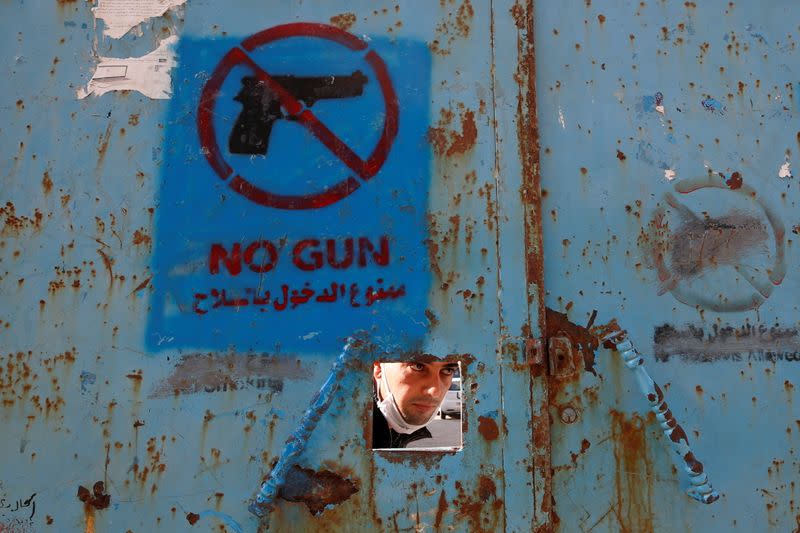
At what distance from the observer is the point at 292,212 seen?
3.86 feet

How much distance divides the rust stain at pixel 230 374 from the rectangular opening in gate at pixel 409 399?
8.7 inches

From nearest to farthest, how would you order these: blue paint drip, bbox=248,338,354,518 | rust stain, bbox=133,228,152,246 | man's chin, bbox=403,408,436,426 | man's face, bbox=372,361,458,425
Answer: blue paint drip, bbox=248,338,354,518, rust stain, bbox=133,228,152,246, man's face, bbox=372,361,458,425, man's chin, bbox=403,408,436,426

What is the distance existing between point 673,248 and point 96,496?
130 centimetres

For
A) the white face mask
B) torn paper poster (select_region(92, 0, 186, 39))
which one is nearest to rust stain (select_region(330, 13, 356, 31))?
torn paper poster (select_region(92, 0, 186, 39))

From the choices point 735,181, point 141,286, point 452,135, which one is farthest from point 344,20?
point 735,181

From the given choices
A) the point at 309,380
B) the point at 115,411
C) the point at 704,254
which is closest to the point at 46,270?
the point at 115,411

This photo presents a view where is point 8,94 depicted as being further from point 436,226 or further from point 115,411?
point 436,226

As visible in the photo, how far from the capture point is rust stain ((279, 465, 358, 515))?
1.10 meters

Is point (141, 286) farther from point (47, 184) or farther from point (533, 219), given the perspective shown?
point (533, 219)

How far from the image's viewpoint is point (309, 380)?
1.13 m

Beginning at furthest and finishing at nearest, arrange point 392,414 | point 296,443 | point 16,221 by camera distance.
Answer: point 392,414 → point 16,221 → point 296,443

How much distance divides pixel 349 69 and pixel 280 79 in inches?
Result: 6.0

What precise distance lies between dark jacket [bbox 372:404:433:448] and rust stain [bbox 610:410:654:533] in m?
0.54

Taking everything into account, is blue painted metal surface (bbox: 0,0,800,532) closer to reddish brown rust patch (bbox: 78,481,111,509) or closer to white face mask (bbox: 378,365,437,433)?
reddish brown rust patch (bbox: 78,481,111,509)
